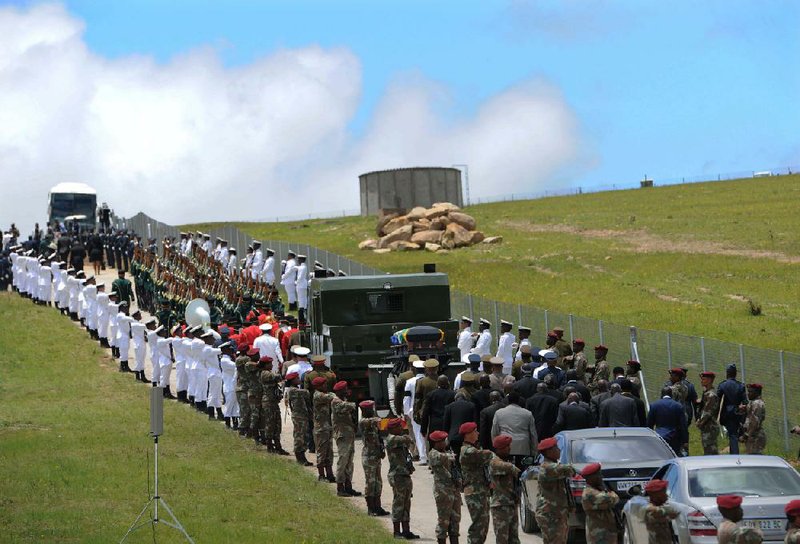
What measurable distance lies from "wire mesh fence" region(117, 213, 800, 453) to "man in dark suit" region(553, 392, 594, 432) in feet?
12.7

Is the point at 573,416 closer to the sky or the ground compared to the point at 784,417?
closer to the sky

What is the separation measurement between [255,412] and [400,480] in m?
7.67

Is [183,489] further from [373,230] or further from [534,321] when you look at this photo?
[373,230]

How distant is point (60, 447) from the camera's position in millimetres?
24547

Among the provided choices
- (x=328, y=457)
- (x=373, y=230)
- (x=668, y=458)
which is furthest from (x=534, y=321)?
(x=373, y=230)

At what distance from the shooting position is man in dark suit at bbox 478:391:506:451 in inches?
761

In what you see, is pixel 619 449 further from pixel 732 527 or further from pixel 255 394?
pixel 255 394

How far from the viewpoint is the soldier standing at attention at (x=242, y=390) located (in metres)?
25.3

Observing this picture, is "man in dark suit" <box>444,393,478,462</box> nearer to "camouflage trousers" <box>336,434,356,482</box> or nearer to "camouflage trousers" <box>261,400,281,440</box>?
"camouflage trousers" <box>336,434,356,482</box>

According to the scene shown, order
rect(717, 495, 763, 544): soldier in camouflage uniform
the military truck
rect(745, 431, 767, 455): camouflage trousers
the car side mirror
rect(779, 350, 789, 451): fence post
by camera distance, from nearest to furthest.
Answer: rect(717, 495, 763, 544): soldier in camouflage uniform < the car side mirror < rect(745, 431, 767, 455): camouflage trousers < rect(779, 350, 789, 451): fence post < the military truck

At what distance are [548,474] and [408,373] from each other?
814 cm

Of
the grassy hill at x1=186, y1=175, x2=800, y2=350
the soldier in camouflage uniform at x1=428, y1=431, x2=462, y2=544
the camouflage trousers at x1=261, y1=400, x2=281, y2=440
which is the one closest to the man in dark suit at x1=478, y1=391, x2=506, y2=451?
the soldier in camouflage uniform at x1=428, y1=431, x2=462, y2=544

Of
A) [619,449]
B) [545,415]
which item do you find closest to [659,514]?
[619,449]

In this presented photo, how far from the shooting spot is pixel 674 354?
27766mm
